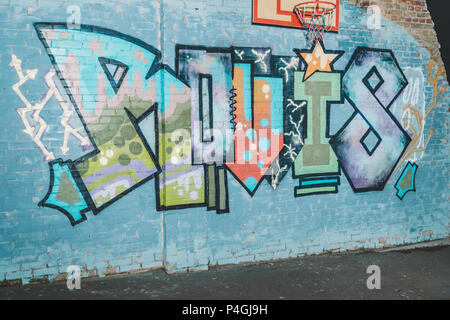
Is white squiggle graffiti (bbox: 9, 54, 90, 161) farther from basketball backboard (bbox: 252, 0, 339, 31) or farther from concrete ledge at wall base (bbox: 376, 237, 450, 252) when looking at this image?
concrete ledge at wall base (bbox: 376, 237, 450, 252)

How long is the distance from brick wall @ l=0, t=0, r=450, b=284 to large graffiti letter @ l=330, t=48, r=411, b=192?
9cm

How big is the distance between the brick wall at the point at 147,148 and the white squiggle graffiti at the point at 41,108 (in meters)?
0.01

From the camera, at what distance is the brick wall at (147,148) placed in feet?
15.6

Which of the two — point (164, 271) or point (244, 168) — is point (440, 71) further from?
point (164, 271)

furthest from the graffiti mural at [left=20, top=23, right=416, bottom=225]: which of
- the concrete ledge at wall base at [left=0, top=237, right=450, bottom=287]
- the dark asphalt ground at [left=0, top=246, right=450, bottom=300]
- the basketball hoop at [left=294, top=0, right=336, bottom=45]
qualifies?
the dark asphalt ground at [left=0, top=246, right=450, bottom=300]

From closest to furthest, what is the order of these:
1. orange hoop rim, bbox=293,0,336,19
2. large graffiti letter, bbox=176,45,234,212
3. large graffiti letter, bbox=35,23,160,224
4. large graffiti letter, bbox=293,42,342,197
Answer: large graffiti letter, bbox=35,23,160,224 → large graffiti letter, bbox=176,45,234,212 → orange hoop rim, bbox=293,0,336,19 → large graffiti letter, bbox=293,42,342,197

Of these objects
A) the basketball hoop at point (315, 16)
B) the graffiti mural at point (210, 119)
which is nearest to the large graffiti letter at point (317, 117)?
the graffiti mural at point (210, 119)

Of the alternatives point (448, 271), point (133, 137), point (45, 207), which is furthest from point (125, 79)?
point (448, 271)

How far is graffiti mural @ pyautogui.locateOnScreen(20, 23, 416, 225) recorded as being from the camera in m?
4.97

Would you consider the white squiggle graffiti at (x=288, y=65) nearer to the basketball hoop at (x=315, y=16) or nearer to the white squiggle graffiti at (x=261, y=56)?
the white squiggle graffiti at (x=261, y=56)

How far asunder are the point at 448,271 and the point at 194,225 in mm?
3556

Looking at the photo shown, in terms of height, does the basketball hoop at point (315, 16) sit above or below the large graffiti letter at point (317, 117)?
above

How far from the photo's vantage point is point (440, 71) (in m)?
7.11

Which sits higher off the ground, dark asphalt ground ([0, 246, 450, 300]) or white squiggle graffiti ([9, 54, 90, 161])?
white squiggle graffiti ([9, 54, 90, 161])
